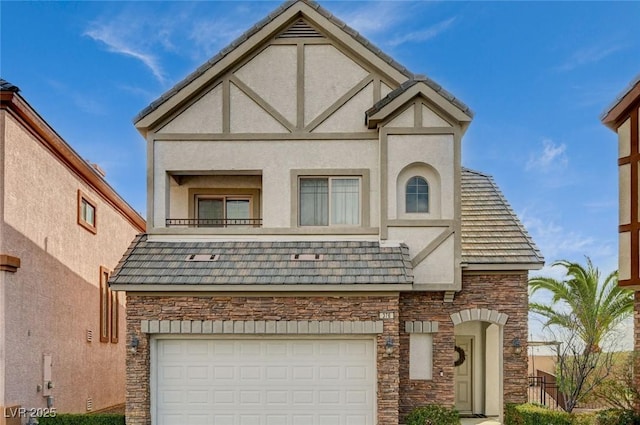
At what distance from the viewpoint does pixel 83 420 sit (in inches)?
451

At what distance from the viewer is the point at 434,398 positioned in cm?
1202

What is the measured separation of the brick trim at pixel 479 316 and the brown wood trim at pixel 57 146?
32.6ft

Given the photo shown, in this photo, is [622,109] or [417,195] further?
[417,195]

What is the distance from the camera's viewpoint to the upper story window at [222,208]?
13586 millimetres

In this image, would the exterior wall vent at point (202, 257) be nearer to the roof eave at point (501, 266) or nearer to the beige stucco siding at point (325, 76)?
the beige stucco siding at point (325, 76)

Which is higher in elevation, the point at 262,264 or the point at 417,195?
the point at 417,195

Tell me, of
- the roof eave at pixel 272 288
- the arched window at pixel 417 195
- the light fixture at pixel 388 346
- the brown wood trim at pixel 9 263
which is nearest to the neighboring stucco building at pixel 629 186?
the arched window at pixel 417 195

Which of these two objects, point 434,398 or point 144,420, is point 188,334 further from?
point 434,398

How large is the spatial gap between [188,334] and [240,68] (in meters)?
5.93

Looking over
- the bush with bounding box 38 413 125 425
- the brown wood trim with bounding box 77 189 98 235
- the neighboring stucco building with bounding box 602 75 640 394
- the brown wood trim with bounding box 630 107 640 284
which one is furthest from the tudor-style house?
the brown wood trim with bounding box 77 189 98 235

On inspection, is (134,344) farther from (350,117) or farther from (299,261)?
(350,117)

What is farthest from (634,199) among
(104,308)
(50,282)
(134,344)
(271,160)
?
(104,308)

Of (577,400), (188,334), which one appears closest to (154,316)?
(188,334)

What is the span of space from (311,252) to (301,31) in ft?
16.5
